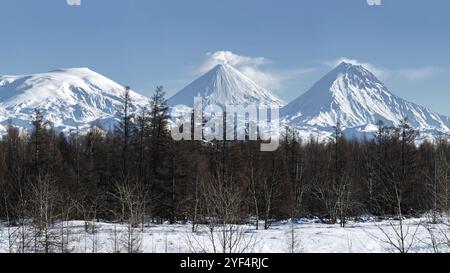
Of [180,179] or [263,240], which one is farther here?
[180,179]

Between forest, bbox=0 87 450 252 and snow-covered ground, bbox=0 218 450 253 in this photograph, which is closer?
snow-covered ground, bbox=0 218 450 253

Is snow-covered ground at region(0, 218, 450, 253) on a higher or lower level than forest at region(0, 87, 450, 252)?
lower

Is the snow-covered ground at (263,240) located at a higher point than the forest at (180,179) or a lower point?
lower

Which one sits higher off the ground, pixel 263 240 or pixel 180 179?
pixel 180 179

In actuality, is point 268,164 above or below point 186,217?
above

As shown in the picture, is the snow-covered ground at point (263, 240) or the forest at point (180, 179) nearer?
the snow-covered ground at point (263, 240)

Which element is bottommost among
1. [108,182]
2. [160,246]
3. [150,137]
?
Answer: [160,246]

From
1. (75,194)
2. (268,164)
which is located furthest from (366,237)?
(75,194)
